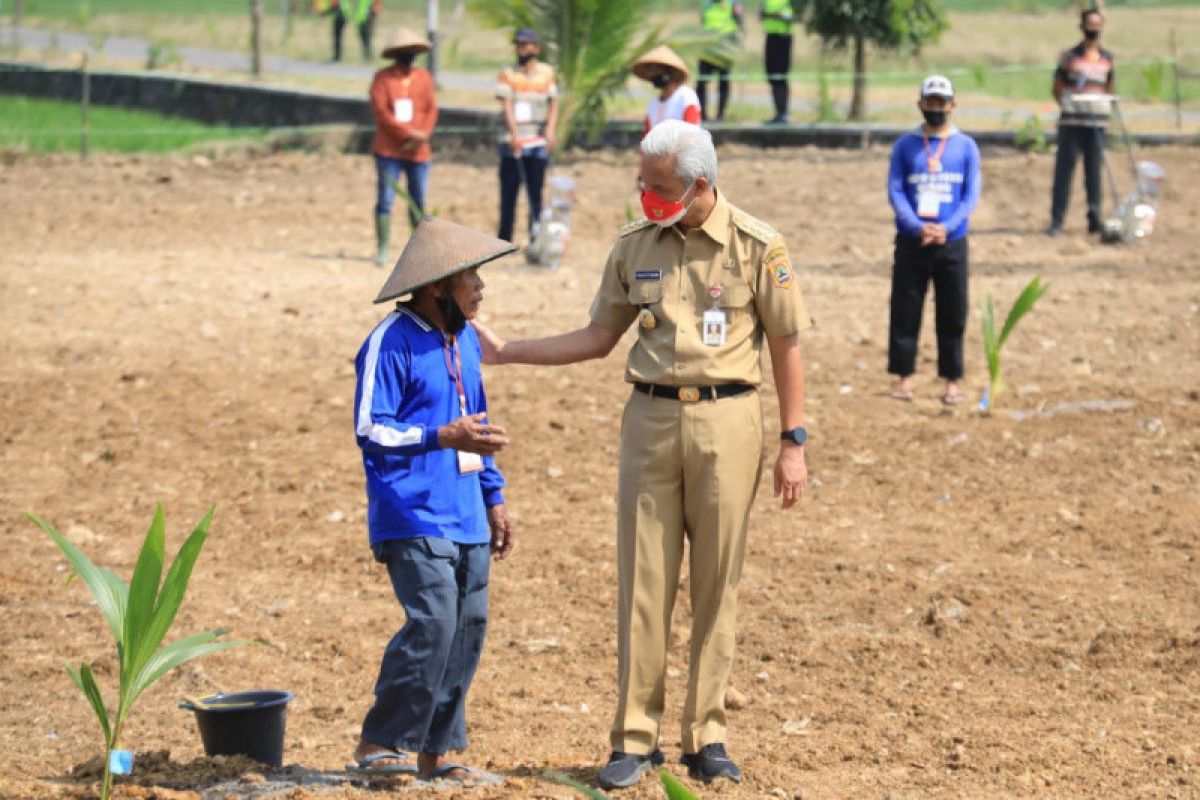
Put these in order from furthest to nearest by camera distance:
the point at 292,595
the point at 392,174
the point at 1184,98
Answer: the point at 1184,98 < the point at 392,174 < the point at 292,595

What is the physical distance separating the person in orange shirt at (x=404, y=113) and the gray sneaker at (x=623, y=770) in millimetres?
8285

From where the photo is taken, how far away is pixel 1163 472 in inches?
354

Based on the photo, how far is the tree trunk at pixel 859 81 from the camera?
20.2 m

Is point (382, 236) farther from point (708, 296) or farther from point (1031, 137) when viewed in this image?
point (708, 296)

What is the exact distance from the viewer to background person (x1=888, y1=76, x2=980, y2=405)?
980cm

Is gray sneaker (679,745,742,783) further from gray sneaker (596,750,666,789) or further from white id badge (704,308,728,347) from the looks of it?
white id badge (704,308,728,347)

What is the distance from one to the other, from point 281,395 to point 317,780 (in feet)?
17.4

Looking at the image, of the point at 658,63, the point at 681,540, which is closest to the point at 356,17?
the point at 658,63

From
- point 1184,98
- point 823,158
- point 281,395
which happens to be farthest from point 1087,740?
point 1184,98

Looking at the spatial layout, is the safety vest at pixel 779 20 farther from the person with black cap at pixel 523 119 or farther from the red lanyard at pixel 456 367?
the red lanyard at pixel 456 367

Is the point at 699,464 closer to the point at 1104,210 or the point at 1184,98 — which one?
the point at 1104,210

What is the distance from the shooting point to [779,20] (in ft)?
66.3

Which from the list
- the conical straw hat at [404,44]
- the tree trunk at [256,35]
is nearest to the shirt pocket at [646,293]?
the conical straw hat at [404,44]

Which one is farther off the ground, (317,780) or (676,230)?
(676,230)
